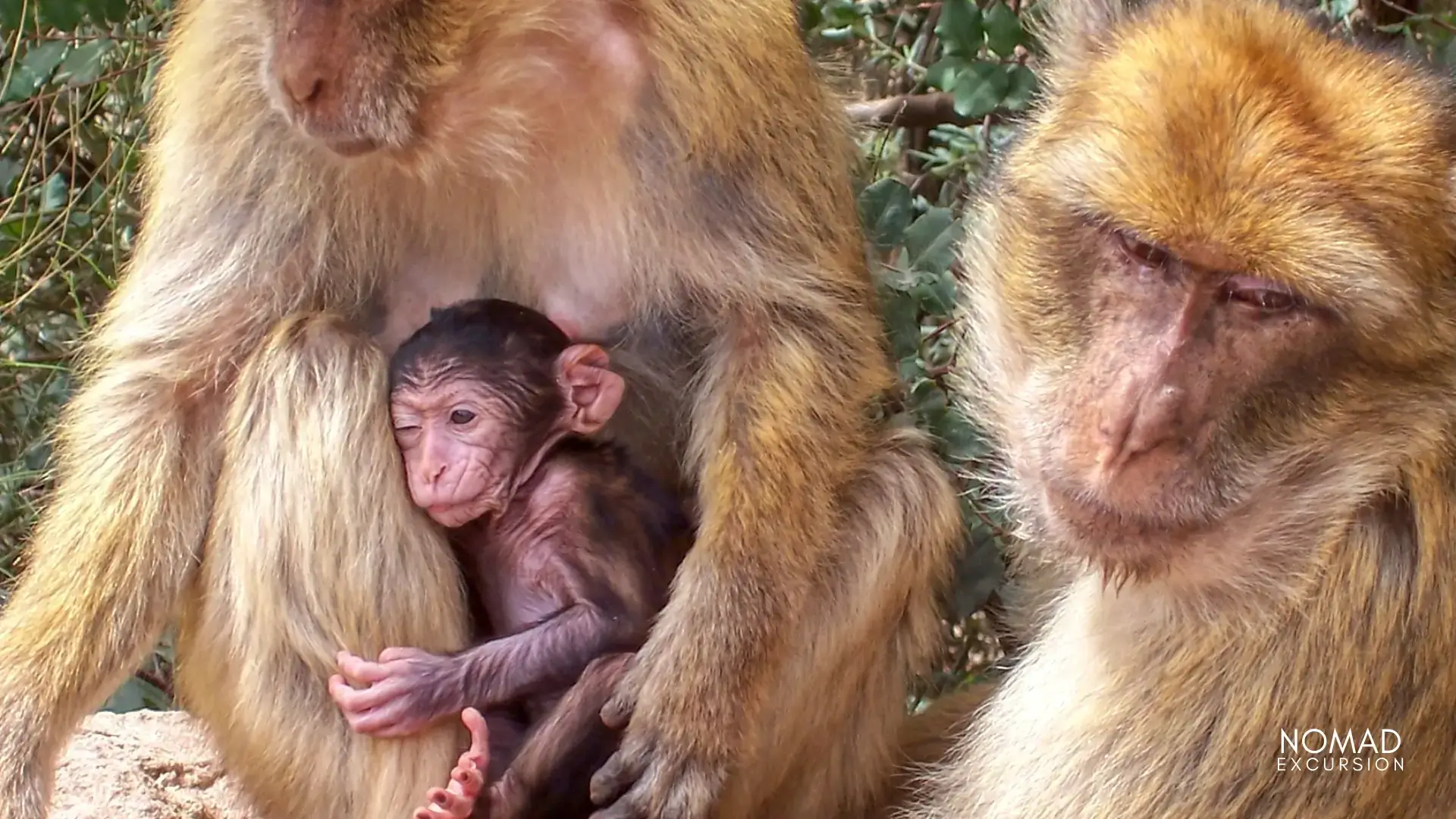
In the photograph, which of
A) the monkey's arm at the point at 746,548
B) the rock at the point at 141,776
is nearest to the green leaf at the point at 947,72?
the monkey's arm at the point at 746,548

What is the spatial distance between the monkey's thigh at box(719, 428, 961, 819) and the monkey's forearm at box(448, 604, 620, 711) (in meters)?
0.36

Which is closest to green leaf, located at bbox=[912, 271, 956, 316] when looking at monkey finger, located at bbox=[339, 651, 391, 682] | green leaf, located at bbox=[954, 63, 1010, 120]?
green leaf, located at bbox=[954, 63, 1010, 120]

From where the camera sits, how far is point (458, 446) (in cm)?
295

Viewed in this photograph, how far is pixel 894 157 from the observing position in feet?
17.0

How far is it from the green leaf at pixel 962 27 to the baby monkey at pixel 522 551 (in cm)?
126

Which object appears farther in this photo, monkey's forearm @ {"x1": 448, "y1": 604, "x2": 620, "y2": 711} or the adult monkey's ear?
the adult monkey's ear

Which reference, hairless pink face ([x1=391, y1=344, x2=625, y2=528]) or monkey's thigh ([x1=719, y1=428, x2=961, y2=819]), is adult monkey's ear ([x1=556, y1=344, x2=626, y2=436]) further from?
monkey's thigh ([x1=719, y1=428, x2=961, y2=819])

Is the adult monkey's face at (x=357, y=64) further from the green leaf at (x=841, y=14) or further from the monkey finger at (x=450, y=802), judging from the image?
the green leaf at (x=841, y=14)

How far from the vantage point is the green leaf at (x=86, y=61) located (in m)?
4.33

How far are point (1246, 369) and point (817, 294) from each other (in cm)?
102

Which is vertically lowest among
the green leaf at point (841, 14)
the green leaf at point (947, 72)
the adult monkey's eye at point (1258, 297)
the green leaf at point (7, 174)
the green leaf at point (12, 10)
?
the green leaf at point (7, 174)

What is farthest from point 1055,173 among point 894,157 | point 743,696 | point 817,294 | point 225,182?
point 894,157

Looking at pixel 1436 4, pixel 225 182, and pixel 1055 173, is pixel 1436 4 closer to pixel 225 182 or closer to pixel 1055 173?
pixel 1055 173

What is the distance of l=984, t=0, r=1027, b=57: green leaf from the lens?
3602 mm
